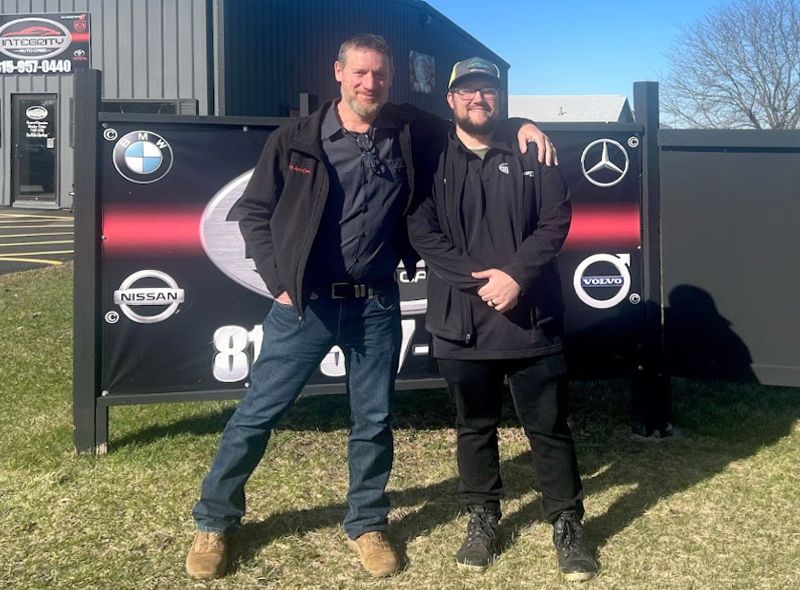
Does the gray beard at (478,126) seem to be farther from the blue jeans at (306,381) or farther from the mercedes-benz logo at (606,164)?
the mercedes-benz logo at (606,164)

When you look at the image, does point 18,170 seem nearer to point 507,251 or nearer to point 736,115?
point 507,251

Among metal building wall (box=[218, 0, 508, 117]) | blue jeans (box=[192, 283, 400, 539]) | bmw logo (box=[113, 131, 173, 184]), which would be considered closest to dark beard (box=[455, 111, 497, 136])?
blue jeans (box=[192, 283, 400, 539])

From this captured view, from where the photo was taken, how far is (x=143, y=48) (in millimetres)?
18188

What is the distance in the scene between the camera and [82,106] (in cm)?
396

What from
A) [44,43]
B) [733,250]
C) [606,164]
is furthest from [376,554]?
[44,43]

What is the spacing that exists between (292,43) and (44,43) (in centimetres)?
579

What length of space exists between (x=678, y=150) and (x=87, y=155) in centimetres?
304

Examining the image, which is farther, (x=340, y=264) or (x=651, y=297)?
(x=651, y=297)

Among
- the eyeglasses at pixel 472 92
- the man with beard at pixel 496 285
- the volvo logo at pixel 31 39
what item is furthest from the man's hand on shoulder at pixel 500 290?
the volvo logo at pixel 31 39

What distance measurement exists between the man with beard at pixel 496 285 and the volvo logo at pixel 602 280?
136cm

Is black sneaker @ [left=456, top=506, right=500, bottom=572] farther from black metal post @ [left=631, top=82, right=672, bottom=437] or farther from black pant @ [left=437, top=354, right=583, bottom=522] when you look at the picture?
black metal post @ [left=631, top=82, right=672, bottom=437]

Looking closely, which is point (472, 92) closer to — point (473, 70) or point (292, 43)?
point (473, 70)

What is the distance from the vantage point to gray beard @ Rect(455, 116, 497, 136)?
302cm

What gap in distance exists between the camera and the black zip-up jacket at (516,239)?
3.00 m
